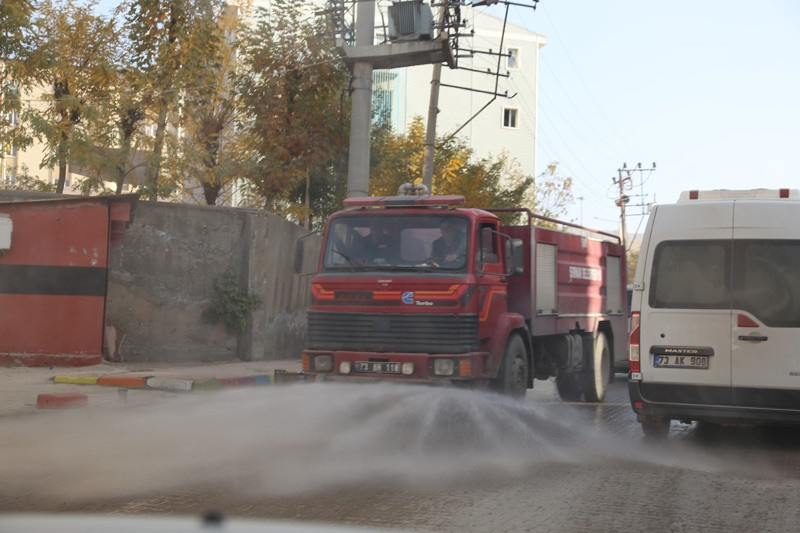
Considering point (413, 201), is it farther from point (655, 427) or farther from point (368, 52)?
point (368, 52)

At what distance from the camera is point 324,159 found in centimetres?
2412

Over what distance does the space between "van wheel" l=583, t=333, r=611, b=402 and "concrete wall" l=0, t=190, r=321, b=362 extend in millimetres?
6907

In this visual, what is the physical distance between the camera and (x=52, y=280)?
1580cm

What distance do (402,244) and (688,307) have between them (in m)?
3.23

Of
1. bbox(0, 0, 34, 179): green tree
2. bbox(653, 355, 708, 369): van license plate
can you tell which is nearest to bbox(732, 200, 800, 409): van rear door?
bbox(653, 355, 708, 369): van license plate

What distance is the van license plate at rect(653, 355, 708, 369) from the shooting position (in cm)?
966

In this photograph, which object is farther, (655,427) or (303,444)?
(655,427)

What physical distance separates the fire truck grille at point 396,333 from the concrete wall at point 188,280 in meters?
7.33

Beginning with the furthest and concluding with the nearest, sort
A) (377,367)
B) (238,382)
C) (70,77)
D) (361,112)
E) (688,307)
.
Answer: (70,77), (361,112), (238,382), (377,367), (688,307)

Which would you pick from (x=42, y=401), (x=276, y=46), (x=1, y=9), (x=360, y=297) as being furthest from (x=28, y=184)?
(x=360, y=297)

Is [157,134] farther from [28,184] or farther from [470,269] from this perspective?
[470,269]

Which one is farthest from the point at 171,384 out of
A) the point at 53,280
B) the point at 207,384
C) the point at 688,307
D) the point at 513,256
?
the point at 688,307

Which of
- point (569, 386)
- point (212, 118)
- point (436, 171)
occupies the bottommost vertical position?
point (569, 386)

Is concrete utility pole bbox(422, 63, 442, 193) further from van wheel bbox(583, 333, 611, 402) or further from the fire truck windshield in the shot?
the fire truck windshield
